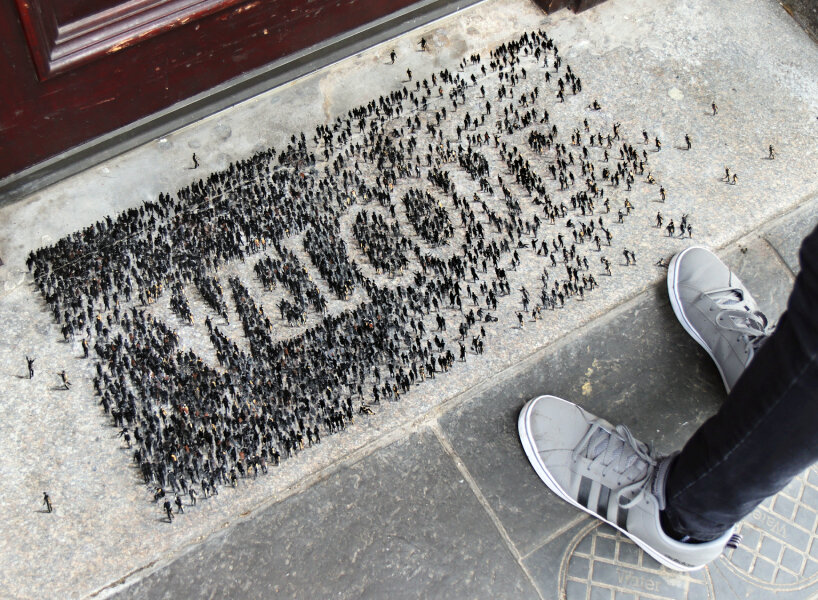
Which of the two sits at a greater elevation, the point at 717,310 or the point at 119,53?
the point at 119,53

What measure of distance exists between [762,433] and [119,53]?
3.11m

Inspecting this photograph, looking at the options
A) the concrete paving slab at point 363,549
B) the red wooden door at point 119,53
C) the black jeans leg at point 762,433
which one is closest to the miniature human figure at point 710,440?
the black jeans leg at point 762,433

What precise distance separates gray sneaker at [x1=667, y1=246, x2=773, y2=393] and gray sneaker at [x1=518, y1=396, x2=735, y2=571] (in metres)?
0.61

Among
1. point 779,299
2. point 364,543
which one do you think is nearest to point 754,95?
point 779,299

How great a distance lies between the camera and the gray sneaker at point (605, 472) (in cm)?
Result: 309

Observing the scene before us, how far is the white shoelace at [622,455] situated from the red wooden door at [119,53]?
8.21 feet

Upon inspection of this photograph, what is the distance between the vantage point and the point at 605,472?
329cm

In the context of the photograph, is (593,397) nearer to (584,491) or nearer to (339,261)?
(584,491)

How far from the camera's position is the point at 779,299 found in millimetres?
3904

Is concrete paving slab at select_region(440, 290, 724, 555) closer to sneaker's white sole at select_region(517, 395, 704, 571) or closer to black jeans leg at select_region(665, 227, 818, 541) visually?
sneaker's white sole at select_region(517, 395, 704, 571)

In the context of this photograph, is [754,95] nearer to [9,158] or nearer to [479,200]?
[479,200]

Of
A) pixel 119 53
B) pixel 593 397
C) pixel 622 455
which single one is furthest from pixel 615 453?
pixel 119 53

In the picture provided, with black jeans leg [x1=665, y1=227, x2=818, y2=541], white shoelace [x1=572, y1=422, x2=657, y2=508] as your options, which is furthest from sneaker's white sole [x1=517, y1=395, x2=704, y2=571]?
black jeans leg [x1=665, y1=227, x2=818, y2=541]

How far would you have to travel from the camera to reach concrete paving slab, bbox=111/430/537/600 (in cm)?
318
